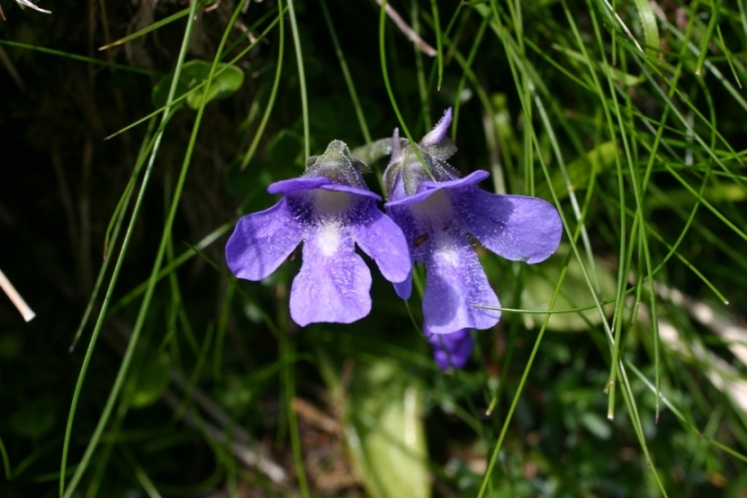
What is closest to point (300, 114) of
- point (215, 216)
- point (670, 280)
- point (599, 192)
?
point (215, 216)

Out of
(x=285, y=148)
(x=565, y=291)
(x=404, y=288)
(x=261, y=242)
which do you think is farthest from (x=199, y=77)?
(x=565, y=291)

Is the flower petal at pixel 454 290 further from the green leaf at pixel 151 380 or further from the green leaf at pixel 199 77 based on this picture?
the green leaf at pixel 151 380

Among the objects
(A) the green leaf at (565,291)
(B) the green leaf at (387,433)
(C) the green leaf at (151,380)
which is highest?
(C) the green leaf at (151,380)

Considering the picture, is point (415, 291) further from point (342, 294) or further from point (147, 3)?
point (147, 3)

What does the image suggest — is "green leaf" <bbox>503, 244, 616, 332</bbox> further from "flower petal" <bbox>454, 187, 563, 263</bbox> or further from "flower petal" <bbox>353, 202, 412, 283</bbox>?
"flower petal" <bbox>353, 202, 412, 283</bbox>

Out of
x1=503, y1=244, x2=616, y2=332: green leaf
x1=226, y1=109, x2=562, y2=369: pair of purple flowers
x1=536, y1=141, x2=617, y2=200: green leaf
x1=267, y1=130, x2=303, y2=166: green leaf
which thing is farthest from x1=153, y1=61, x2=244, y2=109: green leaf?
x1=503, y1=244, x2=616, y2=332: green leaf

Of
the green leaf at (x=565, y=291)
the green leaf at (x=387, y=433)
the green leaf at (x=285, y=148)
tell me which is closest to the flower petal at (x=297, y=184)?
the green leaf at (x=285, y=148)
